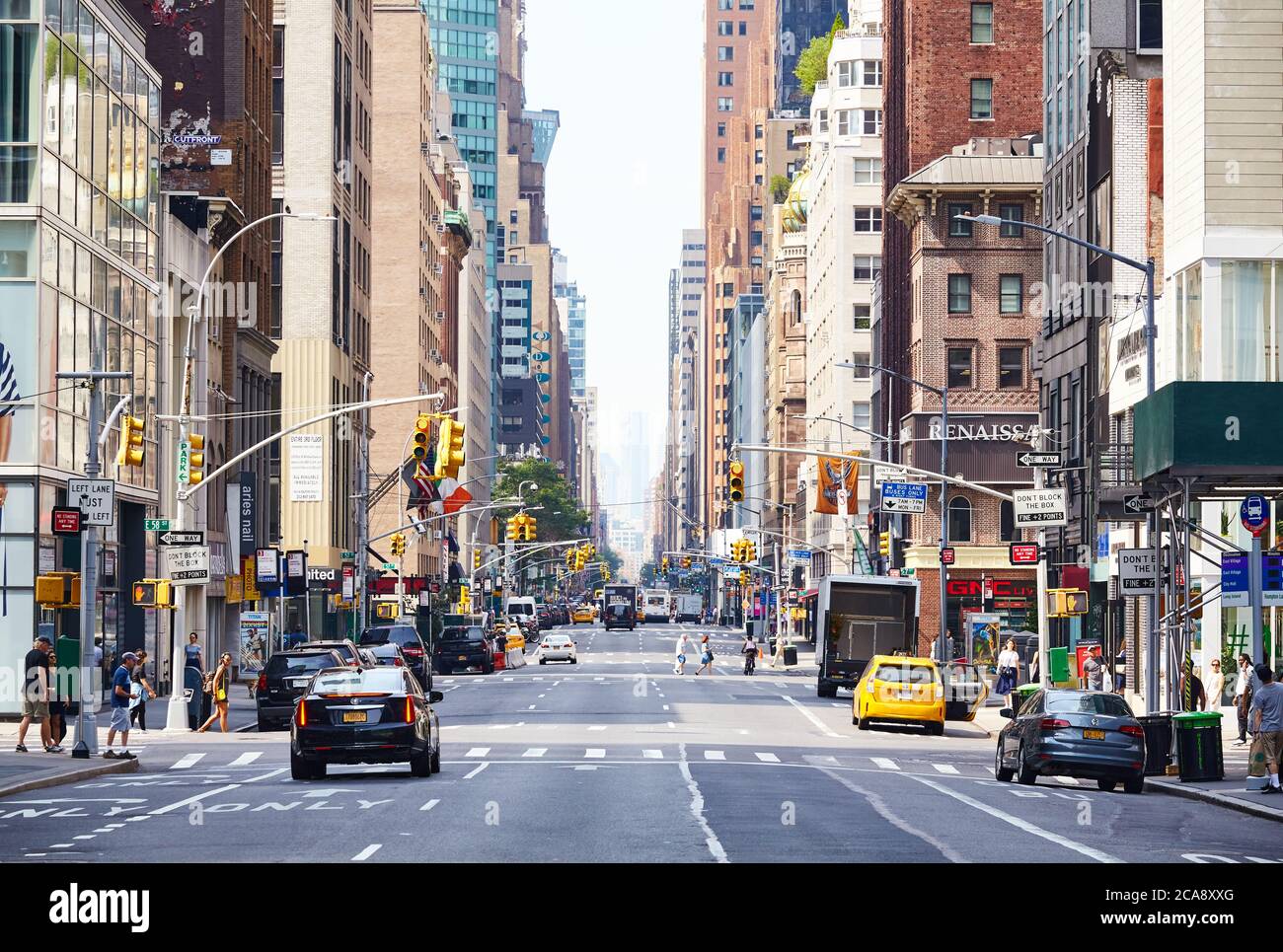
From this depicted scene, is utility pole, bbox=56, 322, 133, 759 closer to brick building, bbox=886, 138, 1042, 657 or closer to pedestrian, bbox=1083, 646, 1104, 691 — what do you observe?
pedestrian, bbox=1083, 646, 1104, 691

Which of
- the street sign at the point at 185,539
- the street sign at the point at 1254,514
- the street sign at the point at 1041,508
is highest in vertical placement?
the street sign at the point at 1041,508

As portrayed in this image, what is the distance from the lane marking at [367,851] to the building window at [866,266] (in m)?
104

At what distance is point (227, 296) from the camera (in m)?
71.2

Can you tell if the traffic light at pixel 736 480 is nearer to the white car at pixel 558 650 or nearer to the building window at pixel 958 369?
the building window at pixel 958 369

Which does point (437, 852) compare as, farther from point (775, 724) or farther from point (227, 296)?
point (227, 296)

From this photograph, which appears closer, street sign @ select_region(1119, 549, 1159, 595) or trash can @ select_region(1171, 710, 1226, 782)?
trash can @ select_region(1171, 710, 1226, 782)

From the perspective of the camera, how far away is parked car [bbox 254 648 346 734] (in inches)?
1674

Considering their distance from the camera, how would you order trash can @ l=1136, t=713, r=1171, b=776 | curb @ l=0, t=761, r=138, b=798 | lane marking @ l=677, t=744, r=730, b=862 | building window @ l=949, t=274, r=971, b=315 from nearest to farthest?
lane marking @ l=677, t=744, r=730, b=862
curb @ l=0, t=761, r=138, b=798
trash can @ l=1136, t=713, r=1171, b=776
building window @ l=949, t=274, r=971, b=315

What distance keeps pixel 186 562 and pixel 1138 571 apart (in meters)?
19.7

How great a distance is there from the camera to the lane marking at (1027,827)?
63.1 feet

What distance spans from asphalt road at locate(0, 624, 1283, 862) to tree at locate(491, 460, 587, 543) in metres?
144

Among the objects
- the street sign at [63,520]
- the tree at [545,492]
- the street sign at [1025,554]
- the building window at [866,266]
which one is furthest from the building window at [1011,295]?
the tree at [545,492]

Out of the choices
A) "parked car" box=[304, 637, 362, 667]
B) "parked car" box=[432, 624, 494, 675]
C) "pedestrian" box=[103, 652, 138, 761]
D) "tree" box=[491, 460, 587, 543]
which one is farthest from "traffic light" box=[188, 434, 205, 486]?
"tree" box=[491, 460, 587, 543]

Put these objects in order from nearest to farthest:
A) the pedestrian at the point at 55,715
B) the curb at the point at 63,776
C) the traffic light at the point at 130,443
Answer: the curb at the point at 63,776
the pedestrian at the point at 55,715
the traffic light at the point at 130,443
